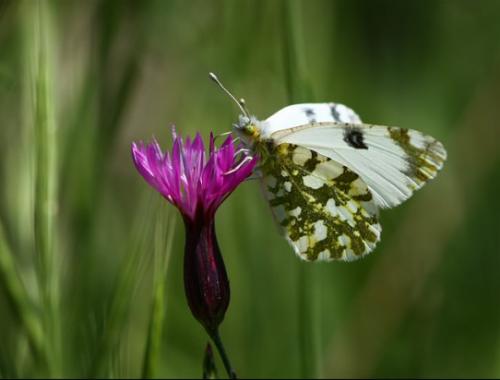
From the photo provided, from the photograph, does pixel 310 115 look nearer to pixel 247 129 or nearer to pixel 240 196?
pixel 247 129

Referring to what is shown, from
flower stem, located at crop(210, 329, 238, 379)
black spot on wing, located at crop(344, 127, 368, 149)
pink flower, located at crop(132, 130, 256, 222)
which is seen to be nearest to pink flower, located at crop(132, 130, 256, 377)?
pink flower, located at crop(132, 130, 256, 222)

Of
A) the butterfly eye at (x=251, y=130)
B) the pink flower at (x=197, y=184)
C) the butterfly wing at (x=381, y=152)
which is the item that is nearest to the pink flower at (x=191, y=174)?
the pink flower at (x=197, y=184)

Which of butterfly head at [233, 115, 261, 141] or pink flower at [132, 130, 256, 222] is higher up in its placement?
butterfly head at [233, 115, 261, 141]

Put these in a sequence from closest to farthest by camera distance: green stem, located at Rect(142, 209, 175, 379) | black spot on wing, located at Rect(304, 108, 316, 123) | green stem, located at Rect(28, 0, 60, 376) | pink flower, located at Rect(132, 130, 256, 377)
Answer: green stem, located at Rect(142, 209, 175, 379) → green stem, located at Rect(28, 0, 60, 376) → pink flower, located at Rect(132, 130, 256, 377) → black spot on wing, located at Rect(304, 108, 316, 123)

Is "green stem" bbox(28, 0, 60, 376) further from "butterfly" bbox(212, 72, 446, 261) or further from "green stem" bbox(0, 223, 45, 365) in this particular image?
"butterfly" bbox(212, 72, 446, 261)

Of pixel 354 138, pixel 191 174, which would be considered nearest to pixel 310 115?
pixel 354 138

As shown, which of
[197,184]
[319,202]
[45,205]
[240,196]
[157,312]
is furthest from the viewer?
[240,196]
